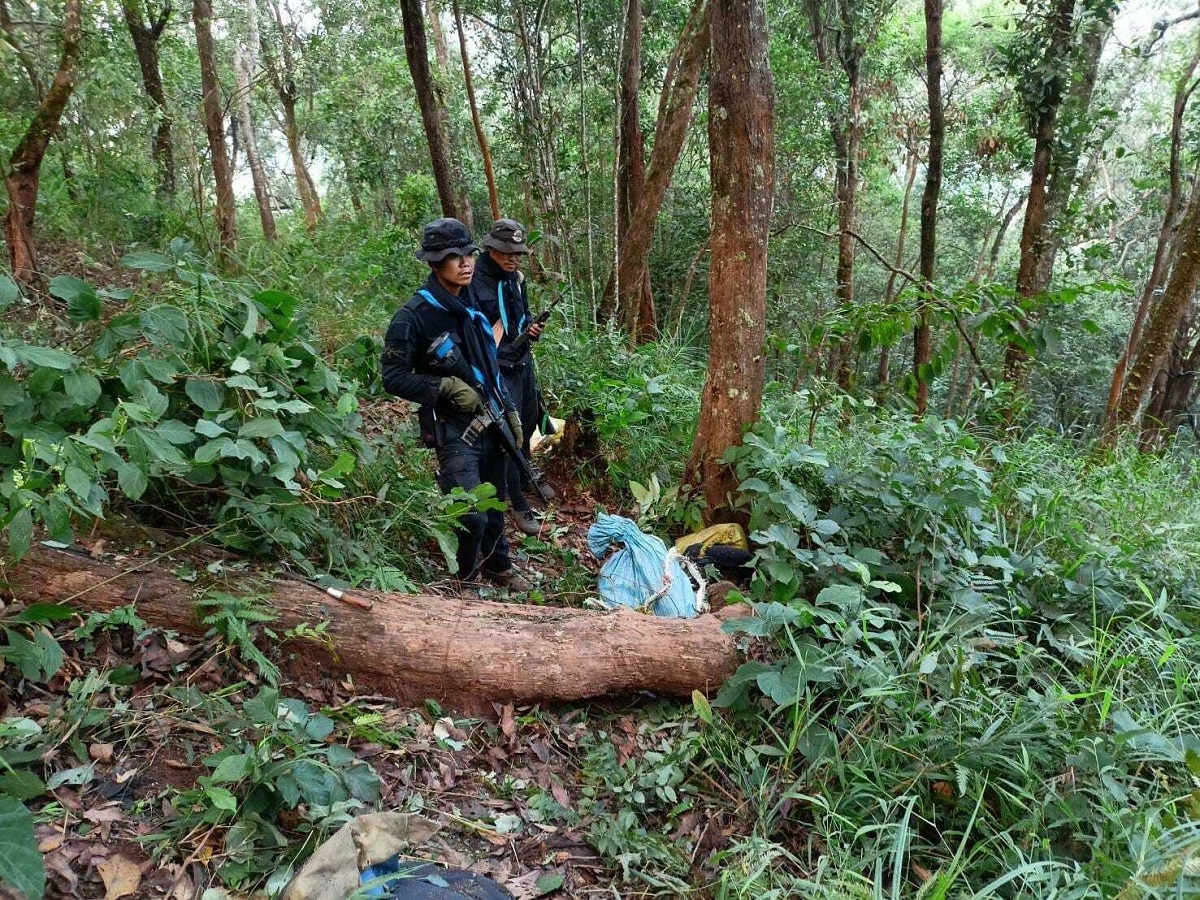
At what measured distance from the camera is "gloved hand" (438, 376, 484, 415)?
359 centimetres

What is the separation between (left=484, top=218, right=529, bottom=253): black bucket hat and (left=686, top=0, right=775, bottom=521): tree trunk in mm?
1110

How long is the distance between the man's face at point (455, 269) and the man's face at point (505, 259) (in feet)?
1.76

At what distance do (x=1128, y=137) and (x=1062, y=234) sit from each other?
53.0ft

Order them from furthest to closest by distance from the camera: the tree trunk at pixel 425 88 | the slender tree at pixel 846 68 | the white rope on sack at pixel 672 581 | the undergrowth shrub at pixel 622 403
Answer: the slender tree at pixel 846 68
the tree trunk at pixel 425 88
the undergrowth shrub at pixel 622 403
the white rope on sack at pixel 672 581

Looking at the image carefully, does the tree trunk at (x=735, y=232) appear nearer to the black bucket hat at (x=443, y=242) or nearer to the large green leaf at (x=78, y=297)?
the black bucket hat at (x=443, y=242)

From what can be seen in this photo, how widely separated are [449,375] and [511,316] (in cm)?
80

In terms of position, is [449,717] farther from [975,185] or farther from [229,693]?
[975,185]

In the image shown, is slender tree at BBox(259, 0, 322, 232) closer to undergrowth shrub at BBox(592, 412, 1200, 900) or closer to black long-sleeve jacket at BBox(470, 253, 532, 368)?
black long-sleeve jacket at BBox(470, 253, 532, 368)

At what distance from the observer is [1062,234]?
7344 millimetres

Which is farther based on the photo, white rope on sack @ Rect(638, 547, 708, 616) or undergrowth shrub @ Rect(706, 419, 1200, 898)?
white rope on sack @ Rect(638, 547, 708, 616)

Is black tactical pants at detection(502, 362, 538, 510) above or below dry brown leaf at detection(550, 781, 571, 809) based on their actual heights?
above

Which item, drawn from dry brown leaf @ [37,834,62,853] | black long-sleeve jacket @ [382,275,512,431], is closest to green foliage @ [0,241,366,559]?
black long-sleeve jacket @ [382,275,512,431]

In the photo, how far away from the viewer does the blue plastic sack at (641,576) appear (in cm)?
355

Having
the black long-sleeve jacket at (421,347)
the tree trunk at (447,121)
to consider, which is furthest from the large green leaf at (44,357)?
the tree trunk at (447,121)
